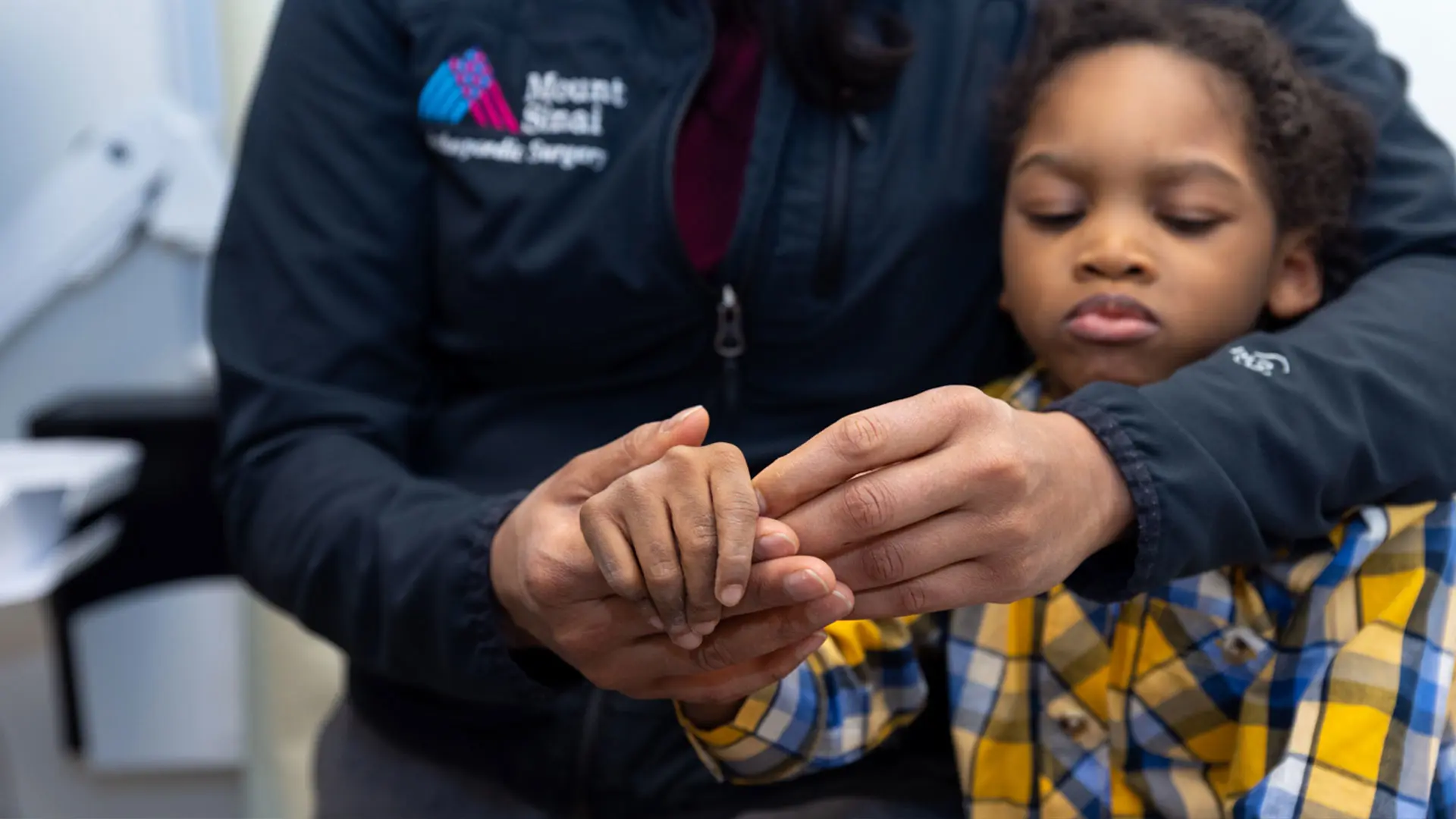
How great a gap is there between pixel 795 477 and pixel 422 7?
465mm

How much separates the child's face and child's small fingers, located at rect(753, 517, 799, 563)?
0.99 feet

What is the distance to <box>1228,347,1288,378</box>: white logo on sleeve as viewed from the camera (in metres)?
0.60

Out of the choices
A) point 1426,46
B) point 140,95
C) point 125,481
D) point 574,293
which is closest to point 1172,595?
point 574,293

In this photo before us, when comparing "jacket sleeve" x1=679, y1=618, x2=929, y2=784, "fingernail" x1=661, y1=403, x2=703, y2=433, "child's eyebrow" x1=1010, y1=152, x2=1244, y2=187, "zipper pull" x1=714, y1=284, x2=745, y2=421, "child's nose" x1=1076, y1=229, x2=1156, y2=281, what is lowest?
"jacket sleeve" x1=679, y1=618, x2=929, y2=784

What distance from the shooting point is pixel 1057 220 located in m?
0.74

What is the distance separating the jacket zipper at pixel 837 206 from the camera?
0.74m

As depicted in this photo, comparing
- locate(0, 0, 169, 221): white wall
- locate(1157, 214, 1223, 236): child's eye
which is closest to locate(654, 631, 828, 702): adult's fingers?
locate(1157, 214, 1223, 236): child's eye

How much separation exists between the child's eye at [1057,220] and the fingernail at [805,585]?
1.15 ft

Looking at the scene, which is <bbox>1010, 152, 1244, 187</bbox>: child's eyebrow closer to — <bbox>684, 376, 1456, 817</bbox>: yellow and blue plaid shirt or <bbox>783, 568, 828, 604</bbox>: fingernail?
<bbox>684, 376, 1456, 817</bbox>: yellow and blue plaid shirt

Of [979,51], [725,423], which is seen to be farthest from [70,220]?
[979,51]

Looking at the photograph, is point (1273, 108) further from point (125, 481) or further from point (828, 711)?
point (125, 481)

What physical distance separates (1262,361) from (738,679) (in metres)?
0.31

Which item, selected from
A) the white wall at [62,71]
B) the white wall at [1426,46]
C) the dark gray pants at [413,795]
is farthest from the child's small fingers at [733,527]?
the white wall at [62,71]

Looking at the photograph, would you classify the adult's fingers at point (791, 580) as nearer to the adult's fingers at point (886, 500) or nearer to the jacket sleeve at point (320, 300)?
the adult's fingers at point (886, 500)
